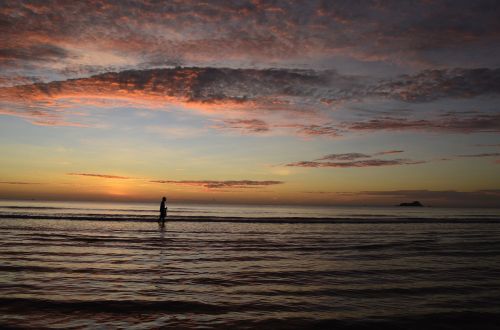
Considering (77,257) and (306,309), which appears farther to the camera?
(77,257)

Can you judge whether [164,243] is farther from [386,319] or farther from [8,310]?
[386,319]

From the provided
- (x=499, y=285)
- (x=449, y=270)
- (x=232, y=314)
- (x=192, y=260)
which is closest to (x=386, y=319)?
(x=232, y=314)

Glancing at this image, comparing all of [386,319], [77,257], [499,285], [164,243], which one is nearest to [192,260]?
[77,257]

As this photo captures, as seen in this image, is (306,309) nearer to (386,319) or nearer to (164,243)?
(386,319)

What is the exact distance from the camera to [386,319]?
9992 millimetres

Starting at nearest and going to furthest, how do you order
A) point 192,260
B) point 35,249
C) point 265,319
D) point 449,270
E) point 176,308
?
point 265,319 → point 176,308 → point 449,270 → point 192,260 → point 35,249

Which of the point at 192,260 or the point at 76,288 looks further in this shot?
the point at 192,260

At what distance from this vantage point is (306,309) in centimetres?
1080

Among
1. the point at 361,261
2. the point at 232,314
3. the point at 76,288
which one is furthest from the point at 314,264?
the point at 76,288

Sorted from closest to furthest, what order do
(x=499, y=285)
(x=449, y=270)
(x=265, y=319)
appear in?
1. (x=265, y=319)
2. (x=499, y=285)
3. (x=449, y=270)

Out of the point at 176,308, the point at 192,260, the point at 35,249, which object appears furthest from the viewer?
the point at 35,249

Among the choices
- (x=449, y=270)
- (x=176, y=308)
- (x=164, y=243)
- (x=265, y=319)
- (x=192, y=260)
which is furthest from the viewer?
(x=164, y=243)

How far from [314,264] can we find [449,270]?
609cm

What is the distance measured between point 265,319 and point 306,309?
5.21 feet
